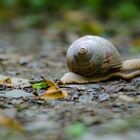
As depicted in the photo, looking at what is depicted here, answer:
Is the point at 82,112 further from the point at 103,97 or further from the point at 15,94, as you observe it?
the point at 15,94

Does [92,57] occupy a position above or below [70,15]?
below

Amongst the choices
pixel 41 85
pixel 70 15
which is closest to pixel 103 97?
pixel 41 85

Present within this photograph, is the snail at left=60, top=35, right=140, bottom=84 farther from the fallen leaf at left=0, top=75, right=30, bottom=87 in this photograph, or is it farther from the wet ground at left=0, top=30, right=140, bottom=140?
the fallen leaf at left=0, top=75, right=30, bottom=87

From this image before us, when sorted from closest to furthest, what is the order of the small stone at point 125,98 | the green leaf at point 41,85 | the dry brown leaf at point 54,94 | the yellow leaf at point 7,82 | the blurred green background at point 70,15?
the small stone at point 125,98, the dry brown leaf at point 54,94, the green leaf at point 41,85, the yellow leaf at point 7,82, the blurred green background at point 70,15

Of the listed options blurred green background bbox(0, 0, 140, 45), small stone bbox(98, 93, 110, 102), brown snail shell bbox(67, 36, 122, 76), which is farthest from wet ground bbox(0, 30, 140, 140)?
blurred green background bbox(0, 0, 140, 45)

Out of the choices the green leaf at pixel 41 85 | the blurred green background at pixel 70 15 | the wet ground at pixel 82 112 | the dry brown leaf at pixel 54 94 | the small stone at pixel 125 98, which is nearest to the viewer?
the wet ground at pixel 82 112

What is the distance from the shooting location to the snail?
4.58m

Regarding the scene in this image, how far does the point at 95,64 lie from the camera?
4.60 meters

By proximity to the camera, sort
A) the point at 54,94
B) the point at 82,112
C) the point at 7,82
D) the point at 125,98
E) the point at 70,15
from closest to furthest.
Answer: the point at 82,112
the point at 125,98
the point at 54,94
the point at 7,82
the point at 70,15

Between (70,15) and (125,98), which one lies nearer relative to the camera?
(125,98)

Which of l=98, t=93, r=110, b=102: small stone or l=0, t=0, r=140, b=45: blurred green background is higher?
l=0, t=0, r=140, b=45: blurred green background

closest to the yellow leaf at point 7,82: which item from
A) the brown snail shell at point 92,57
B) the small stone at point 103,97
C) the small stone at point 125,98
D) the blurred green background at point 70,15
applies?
the brown snail shell at point 92,57

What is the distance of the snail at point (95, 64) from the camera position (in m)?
4.58

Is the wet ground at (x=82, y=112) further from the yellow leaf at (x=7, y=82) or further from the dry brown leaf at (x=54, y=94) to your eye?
the yellow leaf at (x=7, y=82)
